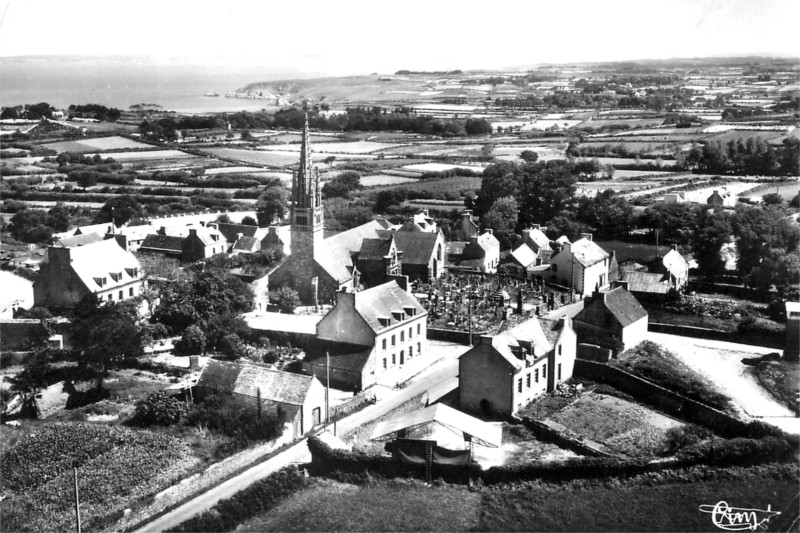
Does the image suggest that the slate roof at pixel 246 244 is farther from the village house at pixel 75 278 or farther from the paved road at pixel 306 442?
the paved road at pixel 306 442

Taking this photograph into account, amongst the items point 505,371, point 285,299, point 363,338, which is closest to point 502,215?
point 285,299

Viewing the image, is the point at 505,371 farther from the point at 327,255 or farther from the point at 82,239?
the point at 82,239

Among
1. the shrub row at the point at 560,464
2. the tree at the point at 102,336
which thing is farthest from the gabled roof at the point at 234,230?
the shrub row at the point at 560,464

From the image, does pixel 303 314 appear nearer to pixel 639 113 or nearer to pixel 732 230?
pixel 732 230

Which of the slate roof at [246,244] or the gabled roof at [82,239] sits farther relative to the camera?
the slate roof at [246,244]

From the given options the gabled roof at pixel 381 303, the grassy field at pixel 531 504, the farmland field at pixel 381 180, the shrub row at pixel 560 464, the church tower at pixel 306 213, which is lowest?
the grassy field at pixel 531 504

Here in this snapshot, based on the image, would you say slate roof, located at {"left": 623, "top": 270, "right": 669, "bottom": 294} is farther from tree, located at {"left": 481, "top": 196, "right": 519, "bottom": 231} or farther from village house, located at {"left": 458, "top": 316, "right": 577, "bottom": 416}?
tree, located at {"left": 481, "top": 196, "right": 519, "bottom": 231}

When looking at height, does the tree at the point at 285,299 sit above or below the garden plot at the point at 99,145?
below

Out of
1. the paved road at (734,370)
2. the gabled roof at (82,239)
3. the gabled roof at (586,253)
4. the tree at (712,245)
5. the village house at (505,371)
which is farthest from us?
the gabled roof at (82,239)
